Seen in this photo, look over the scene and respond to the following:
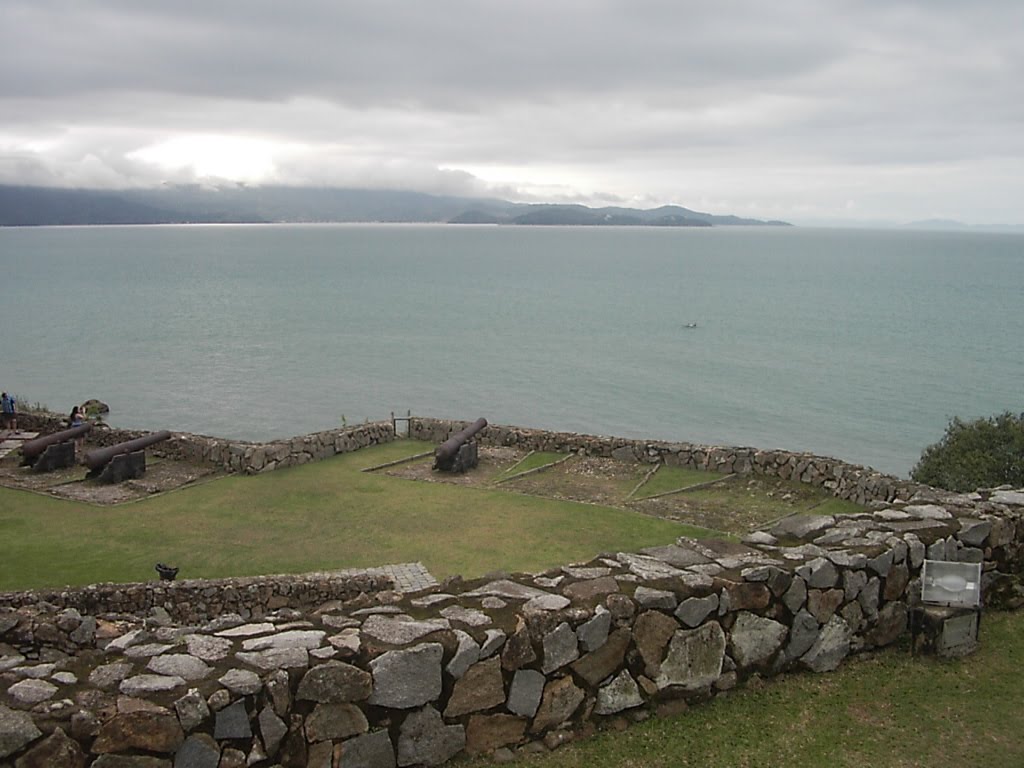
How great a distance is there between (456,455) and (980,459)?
11314 mm

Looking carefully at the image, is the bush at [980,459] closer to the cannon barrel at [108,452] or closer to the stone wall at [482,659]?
the stone wall at [482,659]

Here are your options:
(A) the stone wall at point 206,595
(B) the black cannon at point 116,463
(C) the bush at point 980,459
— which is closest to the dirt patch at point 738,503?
(C) the bush at point 980,459

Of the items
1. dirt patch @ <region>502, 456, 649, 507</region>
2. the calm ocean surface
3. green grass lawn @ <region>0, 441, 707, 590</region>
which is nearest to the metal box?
green grass lawn @ <region>0, 441, 707, 590</region>

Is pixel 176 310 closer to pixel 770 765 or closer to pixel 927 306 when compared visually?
pixel 927 306

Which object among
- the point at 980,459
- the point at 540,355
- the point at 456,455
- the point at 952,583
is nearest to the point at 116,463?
the point at 456,455

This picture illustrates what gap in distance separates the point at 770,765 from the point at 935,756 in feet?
3.97

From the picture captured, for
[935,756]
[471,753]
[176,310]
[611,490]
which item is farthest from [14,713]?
[176,310]

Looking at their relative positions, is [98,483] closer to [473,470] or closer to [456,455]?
[456,455]

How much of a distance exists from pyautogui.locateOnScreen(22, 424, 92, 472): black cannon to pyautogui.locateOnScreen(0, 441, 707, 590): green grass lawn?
1.81 metres

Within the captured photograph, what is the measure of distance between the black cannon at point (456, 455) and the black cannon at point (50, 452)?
7.97 m

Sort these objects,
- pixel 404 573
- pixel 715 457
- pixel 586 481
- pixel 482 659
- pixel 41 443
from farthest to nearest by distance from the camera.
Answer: pixel 41 443, pixel 715 457, pixel 586 481, pixel 404 573, pixel 482 659

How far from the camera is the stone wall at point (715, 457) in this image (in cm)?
1603

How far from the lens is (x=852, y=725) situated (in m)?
6.89

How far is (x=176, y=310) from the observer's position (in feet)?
320
